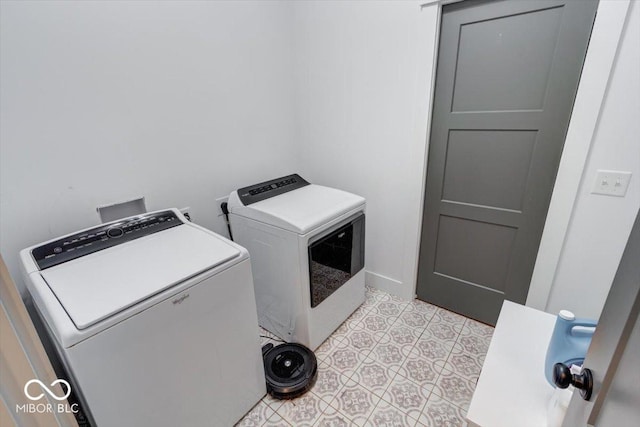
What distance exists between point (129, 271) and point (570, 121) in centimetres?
210

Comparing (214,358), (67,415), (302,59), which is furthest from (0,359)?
(302,59)

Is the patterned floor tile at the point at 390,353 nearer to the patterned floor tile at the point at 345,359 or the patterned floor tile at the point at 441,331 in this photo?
the patterned floor tile at the point at 345,359

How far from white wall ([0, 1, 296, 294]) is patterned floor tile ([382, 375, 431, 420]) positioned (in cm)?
145

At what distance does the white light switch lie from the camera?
137 cm

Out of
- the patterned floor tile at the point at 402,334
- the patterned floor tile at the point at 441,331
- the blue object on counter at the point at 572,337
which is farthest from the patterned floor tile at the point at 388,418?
the blue object on counter at the point at 572,337

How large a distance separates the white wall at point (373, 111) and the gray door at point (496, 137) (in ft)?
0.42

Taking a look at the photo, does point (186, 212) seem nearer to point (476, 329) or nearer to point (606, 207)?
point (476, 329)

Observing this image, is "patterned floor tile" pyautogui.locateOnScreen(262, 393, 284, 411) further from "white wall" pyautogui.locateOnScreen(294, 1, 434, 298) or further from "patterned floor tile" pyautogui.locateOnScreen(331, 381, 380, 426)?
"white wall" pyautogui.locateOnScreen(294, 1, 434, 298)

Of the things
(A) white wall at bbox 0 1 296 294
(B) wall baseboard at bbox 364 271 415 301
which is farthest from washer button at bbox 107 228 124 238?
(B) wall baseboard at bbox 364 271 415 301

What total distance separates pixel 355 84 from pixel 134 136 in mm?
1422

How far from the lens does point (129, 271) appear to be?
1.11 meters

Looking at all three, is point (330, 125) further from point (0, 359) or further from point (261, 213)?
point (0, 359)

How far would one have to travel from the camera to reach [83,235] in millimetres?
1289

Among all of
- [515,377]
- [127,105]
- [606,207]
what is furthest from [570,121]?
[127,105]
